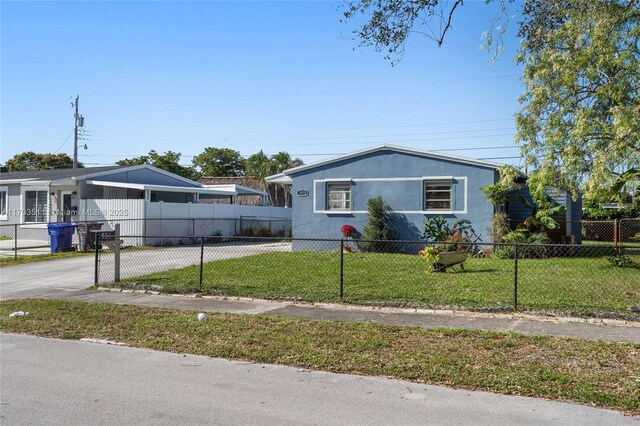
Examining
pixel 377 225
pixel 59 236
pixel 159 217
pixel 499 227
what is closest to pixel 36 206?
pixel 159 217

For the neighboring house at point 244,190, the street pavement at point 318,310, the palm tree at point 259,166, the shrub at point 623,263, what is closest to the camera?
the street pavement at point 318,310

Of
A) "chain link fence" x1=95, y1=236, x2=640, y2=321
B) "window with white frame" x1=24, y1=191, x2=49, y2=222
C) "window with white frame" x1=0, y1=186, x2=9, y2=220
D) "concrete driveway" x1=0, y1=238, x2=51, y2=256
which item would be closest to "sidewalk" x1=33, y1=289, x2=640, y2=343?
"chain link fence" x1=95, y1=236, x2=640, y2=321

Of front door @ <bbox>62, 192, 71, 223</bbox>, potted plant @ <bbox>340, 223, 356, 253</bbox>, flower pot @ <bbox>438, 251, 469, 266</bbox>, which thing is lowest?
flower pot @ <bbox>438, 251, 469, 266</bbox>

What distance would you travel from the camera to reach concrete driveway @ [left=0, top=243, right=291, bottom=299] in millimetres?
12788

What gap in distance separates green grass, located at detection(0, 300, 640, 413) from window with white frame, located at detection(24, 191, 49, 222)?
66.6ft

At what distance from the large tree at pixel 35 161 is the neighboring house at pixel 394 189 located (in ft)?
145

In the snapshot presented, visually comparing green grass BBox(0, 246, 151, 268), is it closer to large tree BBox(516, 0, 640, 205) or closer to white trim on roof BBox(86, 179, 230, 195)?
white trim on roof BBox(86, 179, 230, 195)

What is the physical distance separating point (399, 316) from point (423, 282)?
3268 millimetres

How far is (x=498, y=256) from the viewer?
59.9ft

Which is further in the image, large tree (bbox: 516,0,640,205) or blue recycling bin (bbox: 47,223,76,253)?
blue recycling bin (bbox: 47,223,76,253)

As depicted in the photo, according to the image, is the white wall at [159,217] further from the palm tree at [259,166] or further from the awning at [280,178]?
the palm tree at [259,166]

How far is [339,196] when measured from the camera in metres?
22.0

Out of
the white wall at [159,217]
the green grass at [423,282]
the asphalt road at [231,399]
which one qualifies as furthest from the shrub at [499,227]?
the asphalt road at [231,399]

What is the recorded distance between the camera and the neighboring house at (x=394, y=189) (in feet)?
65.4
